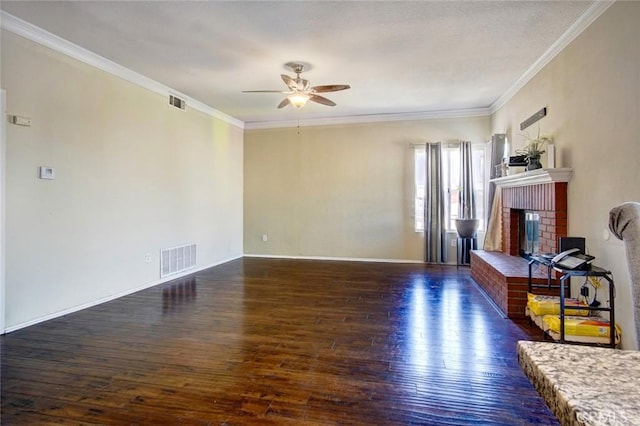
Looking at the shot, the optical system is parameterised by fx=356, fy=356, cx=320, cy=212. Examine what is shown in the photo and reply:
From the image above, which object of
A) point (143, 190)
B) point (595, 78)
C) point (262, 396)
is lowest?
point (262, 396)

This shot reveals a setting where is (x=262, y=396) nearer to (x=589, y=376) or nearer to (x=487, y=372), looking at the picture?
(x=487, y=372)

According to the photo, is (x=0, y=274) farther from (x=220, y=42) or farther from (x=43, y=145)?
(x=220, y=42)

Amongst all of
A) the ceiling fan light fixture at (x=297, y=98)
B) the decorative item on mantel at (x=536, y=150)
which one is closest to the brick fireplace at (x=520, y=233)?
the decorative item on mantel at (x=536, y=150)

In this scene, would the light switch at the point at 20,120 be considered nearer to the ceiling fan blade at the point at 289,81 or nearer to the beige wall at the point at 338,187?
the ceiling fan blade at the point at 289,81

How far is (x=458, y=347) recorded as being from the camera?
2936 millimetres

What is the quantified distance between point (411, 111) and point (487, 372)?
5.16 metres

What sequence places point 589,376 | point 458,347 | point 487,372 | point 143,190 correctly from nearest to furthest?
point 589,376 < point 487,372 < point 458,347 < point 143,190

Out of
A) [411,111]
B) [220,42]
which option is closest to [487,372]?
[220,42]

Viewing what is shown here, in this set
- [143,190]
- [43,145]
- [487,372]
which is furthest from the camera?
[143,190]

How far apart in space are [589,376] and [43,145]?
14.6 feet

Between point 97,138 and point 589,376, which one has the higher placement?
point 97,138

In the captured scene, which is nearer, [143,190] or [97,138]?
[97,138]

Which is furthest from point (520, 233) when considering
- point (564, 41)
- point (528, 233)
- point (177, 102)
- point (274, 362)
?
point (177, 102)

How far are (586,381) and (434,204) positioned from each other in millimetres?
6277
